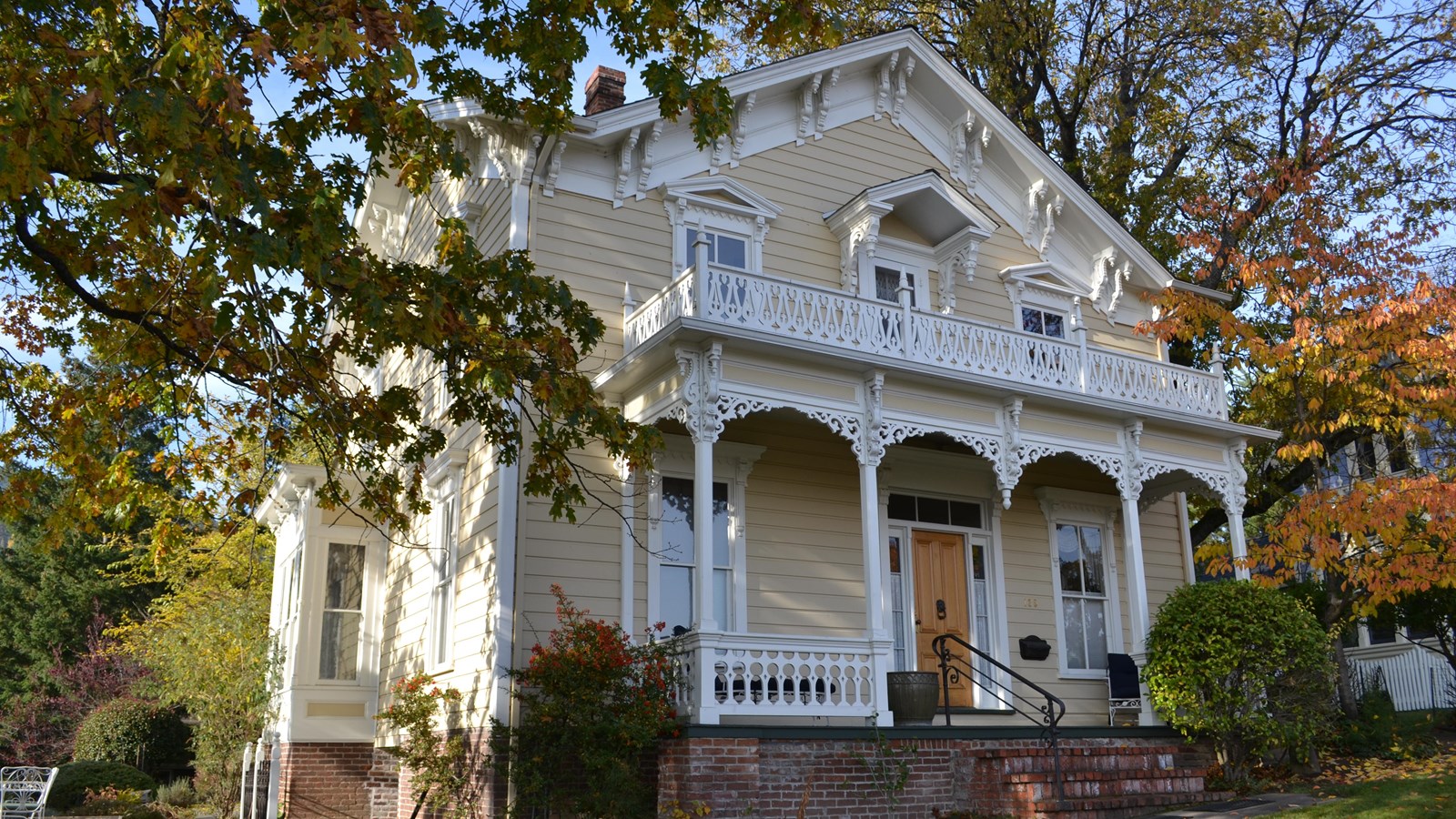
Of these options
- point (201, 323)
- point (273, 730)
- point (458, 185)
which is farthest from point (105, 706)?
point (201, 323)

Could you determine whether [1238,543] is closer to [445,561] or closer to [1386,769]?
[1386,769]

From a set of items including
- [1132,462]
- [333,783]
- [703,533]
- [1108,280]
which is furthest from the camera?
[1108,280]

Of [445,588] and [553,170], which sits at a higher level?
[553,170]

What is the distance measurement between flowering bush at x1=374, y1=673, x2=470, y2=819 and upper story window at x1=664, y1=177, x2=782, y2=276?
5.90 m

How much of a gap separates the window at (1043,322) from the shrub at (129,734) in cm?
2007

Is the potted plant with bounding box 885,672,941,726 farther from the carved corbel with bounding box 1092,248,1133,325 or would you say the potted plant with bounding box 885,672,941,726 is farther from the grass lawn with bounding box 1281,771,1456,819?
the carved corbel with bounding box 1092,248,1133,325

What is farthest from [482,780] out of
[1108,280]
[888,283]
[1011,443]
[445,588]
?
[1108,280]

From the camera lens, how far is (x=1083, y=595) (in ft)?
56.4

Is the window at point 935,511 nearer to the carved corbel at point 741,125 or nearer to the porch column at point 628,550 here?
the porch column at point 628,550

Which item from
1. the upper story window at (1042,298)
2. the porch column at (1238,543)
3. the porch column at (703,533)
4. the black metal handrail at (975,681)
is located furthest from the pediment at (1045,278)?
the porch column at (703,533)

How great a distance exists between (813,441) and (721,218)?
3.11 meters

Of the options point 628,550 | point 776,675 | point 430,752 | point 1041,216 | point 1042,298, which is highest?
point 1041,216

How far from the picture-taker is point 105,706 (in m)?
27.8

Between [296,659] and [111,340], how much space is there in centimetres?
679
